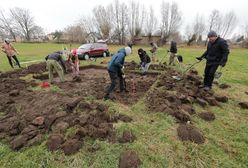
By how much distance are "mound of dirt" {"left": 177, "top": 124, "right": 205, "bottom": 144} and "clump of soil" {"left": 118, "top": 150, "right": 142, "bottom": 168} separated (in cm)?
100

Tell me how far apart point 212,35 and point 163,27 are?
53276mm

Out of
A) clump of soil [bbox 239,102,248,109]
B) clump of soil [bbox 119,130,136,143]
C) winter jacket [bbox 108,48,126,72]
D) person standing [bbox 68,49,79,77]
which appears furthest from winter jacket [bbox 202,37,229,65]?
person standing [bbox 68,49,79,77]

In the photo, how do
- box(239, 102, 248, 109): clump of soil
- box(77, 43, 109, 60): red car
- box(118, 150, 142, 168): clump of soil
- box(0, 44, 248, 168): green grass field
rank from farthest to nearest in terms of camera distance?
1. box(77, 43, 109, 60): red car
2. box(239, 102, 248, 109): clump of soil
3. box(0, 44, 248, 168): green grass field
4. box(118, 150, 142, 168): clump of soil

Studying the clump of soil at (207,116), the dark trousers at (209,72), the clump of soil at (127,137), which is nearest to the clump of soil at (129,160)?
the clump of soil at (127,137)

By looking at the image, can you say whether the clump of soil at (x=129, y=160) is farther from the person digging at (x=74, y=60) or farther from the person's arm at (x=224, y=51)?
the person digging at (x=74, y=60)

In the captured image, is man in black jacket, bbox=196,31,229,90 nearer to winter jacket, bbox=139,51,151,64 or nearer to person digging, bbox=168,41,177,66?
winter jacket, bbox=139,51,151,64

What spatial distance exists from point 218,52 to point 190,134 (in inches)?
121

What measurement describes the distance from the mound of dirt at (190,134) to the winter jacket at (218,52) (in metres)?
2.59

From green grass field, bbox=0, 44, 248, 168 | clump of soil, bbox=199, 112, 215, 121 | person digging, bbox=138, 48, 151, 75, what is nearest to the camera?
green grass field, bbox=0, 44, 248, 168

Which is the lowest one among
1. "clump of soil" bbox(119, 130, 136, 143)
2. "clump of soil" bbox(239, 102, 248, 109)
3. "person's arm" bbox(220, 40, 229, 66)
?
"clump of soil" bbox(239, 102, 248, 109)

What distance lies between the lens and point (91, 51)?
1427cm

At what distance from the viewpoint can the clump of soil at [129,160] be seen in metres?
2.46

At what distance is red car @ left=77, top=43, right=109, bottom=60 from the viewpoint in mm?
Result: 13625

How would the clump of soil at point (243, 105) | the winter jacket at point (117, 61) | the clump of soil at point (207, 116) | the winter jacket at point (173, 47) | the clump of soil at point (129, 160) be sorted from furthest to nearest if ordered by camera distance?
1. the winter jacket at point (173, 47)
2. the winter jacket at point (117, 61)
3. the clump of soil at point (243, 105)
4. the clump of soil at point (207, 116)
5. the clump of soil at point (129, 160)
